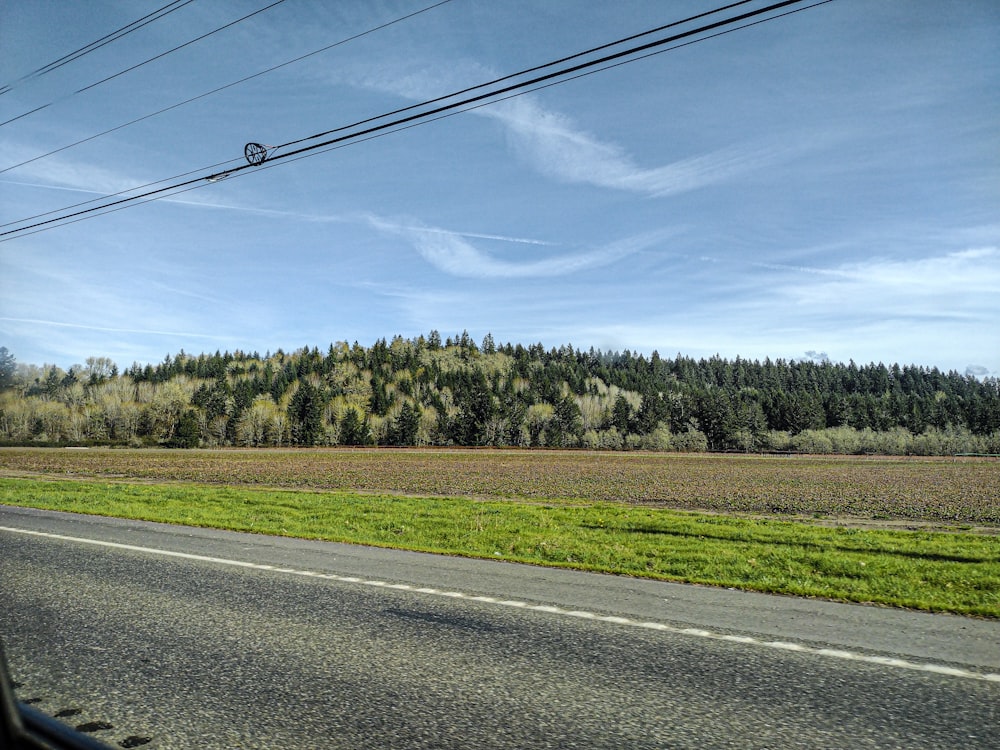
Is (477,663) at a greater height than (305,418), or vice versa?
(305,418)

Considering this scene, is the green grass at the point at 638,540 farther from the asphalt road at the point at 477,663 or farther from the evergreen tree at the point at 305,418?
the evergreen tree at the point at 305,418

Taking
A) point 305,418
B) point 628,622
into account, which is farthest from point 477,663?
point 305,418

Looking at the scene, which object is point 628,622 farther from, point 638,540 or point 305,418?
point 305,418

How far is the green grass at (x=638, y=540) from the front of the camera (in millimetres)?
9337

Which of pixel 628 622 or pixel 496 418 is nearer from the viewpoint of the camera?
pixel 628 622

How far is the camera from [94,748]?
1.14m

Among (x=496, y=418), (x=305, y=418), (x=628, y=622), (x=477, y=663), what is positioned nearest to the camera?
(x=477, y=663)

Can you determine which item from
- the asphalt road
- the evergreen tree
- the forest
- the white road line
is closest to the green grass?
the asphalt road

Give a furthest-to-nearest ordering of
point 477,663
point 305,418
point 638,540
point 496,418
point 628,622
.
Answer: point 496,418 < point 305,418 < point 638,540 < point 628,622 < point 477,663

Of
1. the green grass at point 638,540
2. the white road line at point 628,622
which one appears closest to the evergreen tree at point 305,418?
the green grass at point 638,540

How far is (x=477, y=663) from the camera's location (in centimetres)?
550

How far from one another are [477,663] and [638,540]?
8907mm

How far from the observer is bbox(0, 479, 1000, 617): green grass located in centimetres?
934

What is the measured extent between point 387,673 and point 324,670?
1.87 ft
